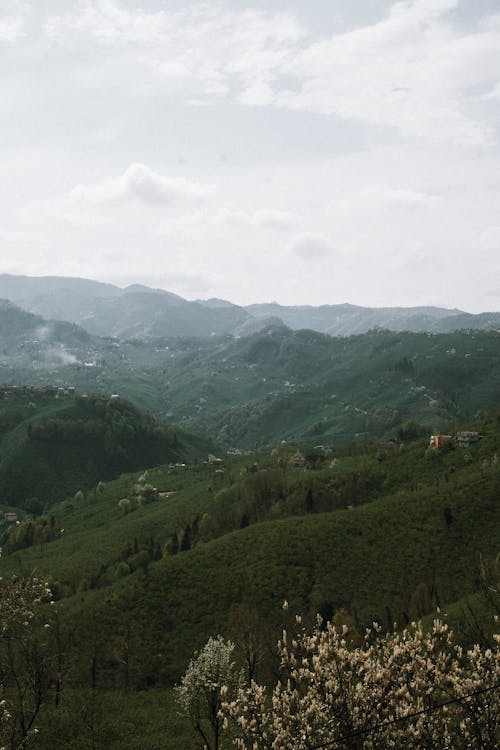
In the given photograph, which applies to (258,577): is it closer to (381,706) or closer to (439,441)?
(381,706)

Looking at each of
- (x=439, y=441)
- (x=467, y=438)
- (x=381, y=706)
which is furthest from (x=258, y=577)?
(x=467, y=438)

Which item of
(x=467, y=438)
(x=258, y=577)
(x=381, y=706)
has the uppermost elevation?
(x=381, y=706)

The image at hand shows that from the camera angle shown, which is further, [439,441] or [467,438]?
[439,441]

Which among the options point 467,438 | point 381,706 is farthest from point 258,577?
point 467,438

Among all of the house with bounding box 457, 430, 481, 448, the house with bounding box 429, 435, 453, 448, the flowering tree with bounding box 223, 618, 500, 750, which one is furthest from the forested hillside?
the flowering tree with bounding box 223, 618, 500, 750

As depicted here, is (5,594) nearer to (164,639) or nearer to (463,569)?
(164,639)

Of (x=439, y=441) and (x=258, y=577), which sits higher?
(x=439, y=441)

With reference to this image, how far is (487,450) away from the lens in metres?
170

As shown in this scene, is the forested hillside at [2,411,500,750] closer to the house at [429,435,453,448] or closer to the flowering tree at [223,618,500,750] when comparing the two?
the house at [429,435,453,448]

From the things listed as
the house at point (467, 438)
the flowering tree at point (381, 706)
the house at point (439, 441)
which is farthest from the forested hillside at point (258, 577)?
the flowering tree at point (381, 706)

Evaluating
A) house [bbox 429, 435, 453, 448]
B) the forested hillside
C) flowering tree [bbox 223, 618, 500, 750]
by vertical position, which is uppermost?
flowering tree [bbox 223, 618, 500, 750]

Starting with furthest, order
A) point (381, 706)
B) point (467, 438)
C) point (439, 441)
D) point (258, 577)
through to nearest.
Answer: point (439, 441) → point (467, 438) → point (258, 577) → point (381, 706)

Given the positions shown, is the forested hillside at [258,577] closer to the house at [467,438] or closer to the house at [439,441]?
the house at [467,438]

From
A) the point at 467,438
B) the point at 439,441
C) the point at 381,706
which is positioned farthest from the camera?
the point at 439,441
